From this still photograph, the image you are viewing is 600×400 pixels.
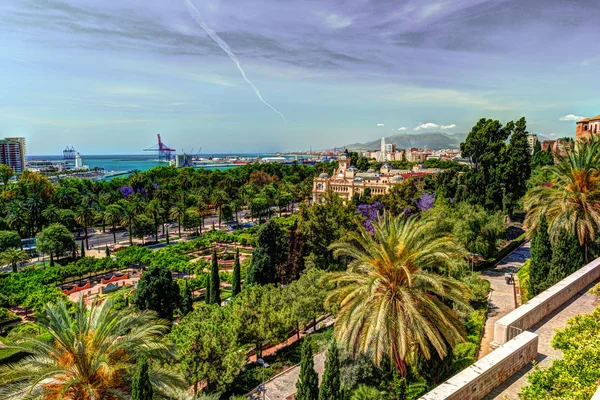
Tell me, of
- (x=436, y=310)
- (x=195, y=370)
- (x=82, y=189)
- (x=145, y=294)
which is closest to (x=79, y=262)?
(x=145, y=294)

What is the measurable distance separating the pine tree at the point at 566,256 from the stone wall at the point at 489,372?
9360 mm

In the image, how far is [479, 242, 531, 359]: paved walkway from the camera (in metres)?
16.1

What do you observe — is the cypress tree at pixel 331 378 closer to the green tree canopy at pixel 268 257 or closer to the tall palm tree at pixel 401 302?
the tall palm tree at pixel 401 302

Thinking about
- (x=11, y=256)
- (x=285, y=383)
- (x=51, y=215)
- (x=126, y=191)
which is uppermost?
(x=126, y=191)

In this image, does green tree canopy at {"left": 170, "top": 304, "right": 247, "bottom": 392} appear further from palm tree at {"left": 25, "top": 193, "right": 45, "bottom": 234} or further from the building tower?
the building tower

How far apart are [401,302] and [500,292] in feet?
49.5

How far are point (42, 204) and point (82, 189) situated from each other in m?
21.8

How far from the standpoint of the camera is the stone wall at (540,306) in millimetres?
9977

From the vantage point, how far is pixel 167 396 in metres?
9.87

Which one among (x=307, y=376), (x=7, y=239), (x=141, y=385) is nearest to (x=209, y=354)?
(x=307, y=376)

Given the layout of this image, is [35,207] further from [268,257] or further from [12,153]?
[12,153]

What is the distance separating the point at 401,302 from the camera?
980cm

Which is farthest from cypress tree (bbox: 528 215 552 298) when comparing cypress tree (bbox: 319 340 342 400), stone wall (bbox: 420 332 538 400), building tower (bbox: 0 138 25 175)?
building tower (bbox: 0 138 25 175)

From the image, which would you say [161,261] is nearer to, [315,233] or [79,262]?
[79,262]
